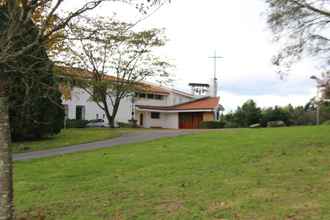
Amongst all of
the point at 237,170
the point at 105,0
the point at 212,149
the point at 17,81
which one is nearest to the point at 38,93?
the point at 17,81

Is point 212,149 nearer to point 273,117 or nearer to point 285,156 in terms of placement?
point 285,156

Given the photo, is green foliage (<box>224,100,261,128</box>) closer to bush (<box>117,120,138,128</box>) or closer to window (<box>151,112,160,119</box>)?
window (<box>151,112,160,119</box>)

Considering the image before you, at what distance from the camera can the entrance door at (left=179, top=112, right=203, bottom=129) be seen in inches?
2095

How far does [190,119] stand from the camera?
53.9 metres

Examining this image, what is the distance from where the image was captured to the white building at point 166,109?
167ft

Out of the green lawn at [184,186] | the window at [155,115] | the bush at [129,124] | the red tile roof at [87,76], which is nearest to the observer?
the green lawn at [184,186]

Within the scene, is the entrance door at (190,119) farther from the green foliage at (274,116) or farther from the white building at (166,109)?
the green foliage at (274,116)

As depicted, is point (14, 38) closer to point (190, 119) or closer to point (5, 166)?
point (5, 166)

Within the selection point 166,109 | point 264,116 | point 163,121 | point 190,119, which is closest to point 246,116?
point 264,116

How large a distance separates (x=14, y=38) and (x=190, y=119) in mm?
48434

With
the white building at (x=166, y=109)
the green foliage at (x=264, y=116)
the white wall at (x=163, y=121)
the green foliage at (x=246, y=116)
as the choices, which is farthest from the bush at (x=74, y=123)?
the green foliage at (x=246, y=116)

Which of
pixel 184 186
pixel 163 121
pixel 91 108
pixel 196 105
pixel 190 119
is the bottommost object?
pixel 184 186

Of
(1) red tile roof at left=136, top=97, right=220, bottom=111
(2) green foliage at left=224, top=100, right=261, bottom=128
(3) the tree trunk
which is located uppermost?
(1) red tile roof at left=136, top=97, right=220, bottom=111

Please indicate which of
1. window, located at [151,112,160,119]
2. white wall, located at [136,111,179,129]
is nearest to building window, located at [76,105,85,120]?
white wall, located at [136,111,179,129]
